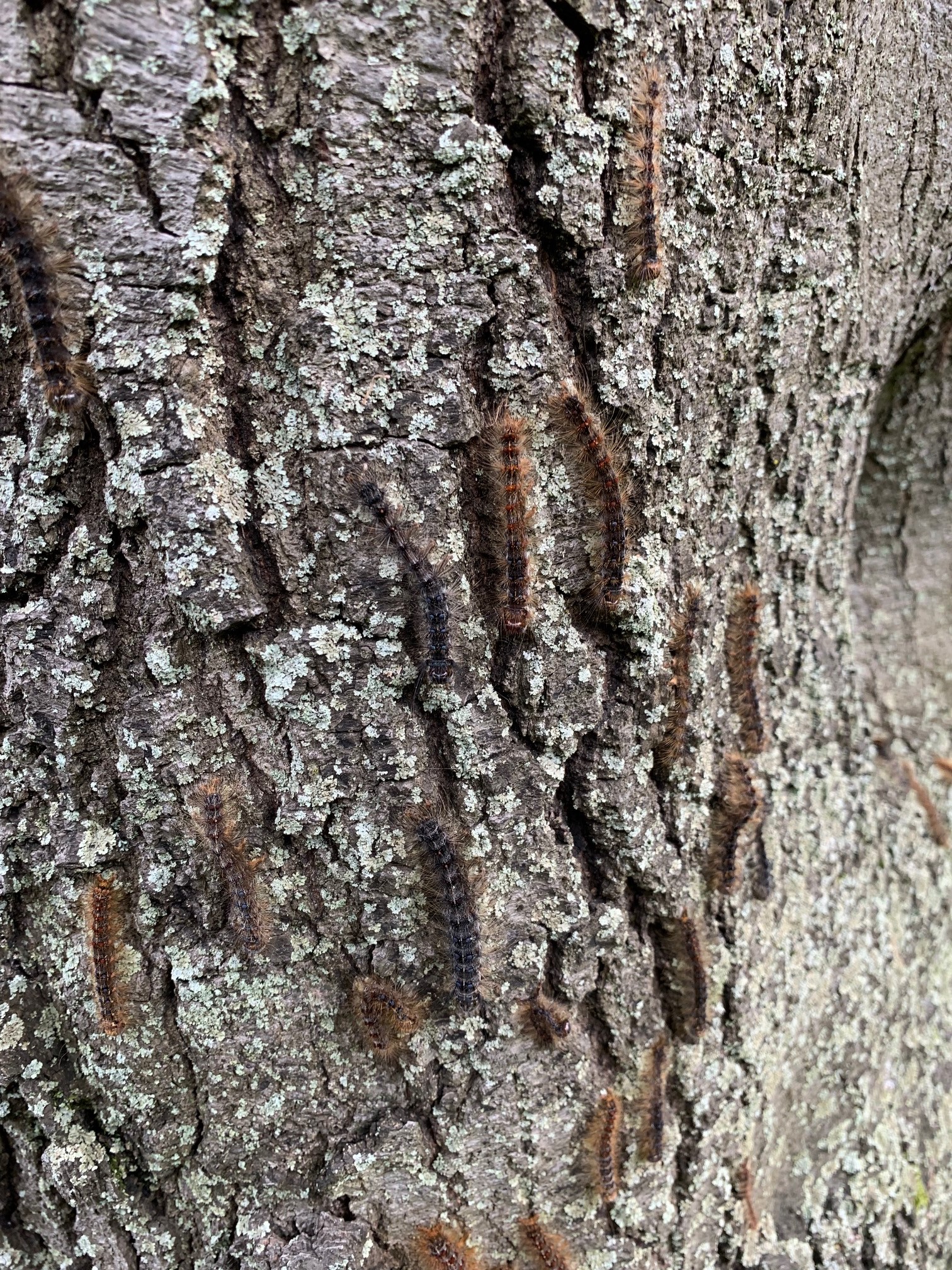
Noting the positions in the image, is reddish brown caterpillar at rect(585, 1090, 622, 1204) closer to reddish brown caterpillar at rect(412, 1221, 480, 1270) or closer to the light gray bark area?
the light gray bark area

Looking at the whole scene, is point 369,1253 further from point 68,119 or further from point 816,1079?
point 68,119

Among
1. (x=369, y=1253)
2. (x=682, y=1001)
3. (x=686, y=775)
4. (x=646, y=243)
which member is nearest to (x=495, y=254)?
(x=646, y=243)

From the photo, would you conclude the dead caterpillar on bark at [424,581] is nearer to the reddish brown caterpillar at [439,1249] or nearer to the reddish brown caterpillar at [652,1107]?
the reddish brown caterpillar at [652,1107]

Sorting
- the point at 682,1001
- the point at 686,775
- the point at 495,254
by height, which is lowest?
the point at 682,1001

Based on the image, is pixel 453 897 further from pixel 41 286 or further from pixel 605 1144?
pixel 41 286

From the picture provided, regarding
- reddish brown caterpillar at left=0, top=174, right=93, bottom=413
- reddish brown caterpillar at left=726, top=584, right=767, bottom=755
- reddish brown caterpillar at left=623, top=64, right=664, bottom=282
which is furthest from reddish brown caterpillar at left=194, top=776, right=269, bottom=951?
reddish brown caterpillar at left=623, top=64, right=664, bottom=282

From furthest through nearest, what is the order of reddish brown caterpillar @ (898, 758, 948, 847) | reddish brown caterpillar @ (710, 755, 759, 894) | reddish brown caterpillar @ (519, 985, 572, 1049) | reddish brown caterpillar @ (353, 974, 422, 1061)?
reddish brown caterpillar @ (898, 758, 948, 847)
reddish brown caterpillar @ (710, 755, 759, 894)
reddish brown caterpillar @ (519, 985, 572, 1049)
reddish brown caterpillar @ (353, 974, 422, 1061)
